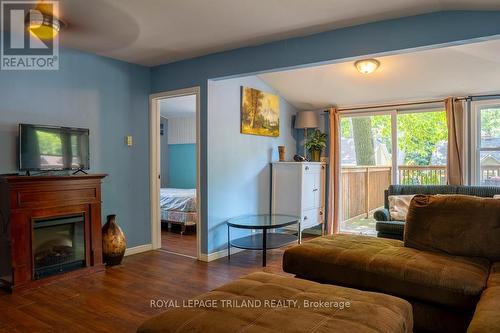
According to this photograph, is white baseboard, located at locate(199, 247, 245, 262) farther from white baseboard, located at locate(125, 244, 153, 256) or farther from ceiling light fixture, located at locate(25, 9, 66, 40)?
ceiling light fixture, located at locate(25, 9, 66, 40)

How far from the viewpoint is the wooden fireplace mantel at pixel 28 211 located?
3053 millimetres

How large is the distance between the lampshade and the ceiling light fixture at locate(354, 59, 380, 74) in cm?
142

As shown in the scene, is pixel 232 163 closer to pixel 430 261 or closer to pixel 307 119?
pixel 307 119

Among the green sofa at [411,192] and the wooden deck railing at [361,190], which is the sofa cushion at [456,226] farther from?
the wooden deck railing at [361,190]

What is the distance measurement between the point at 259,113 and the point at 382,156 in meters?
1.91

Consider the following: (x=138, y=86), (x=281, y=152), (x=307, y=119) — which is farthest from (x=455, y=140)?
(x=138, y=86)

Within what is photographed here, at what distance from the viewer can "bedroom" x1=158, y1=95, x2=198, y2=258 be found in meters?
5.65

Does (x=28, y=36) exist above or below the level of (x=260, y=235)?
above

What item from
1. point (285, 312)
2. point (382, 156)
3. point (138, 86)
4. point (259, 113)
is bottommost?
point (285, 312)

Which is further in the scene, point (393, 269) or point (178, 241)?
point (178, 241)

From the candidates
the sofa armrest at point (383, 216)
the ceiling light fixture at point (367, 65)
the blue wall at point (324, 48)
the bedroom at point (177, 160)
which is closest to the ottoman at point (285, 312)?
the blue wall at point (324, 48)

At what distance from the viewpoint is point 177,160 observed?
25.9ft

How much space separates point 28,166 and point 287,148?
352 centimetres

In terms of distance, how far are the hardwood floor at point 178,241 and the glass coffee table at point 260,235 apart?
0.59m
